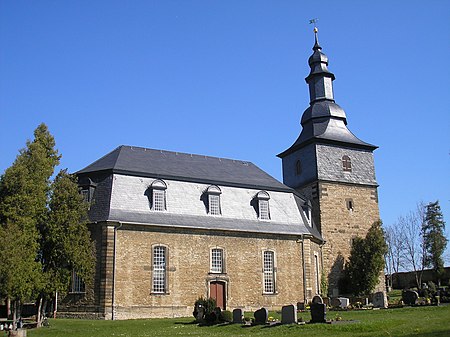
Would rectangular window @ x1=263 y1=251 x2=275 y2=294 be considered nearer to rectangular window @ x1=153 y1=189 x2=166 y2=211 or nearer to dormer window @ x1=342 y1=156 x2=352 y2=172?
rectangular window @ x1=153 y1=189 x2=166 y2=211

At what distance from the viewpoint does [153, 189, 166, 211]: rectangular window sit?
2978 cm

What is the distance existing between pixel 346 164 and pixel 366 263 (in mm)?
7782

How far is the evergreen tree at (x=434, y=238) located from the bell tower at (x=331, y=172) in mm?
21981

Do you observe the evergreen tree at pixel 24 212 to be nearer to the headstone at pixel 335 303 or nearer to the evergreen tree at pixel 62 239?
the evergreen tree at pixel 62 239

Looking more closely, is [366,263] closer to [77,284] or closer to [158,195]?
[158,195]

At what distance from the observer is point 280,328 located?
63.2 ft

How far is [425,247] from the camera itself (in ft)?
195

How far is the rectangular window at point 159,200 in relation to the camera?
29784mm

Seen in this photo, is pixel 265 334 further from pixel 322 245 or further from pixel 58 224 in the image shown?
pixel 322 245

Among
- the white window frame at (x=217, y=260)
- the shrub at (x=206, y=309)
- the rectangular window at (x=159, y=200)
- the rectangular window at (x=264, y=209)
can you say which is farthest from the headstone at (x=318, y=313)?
the rectangular window at (x=264, y=209)

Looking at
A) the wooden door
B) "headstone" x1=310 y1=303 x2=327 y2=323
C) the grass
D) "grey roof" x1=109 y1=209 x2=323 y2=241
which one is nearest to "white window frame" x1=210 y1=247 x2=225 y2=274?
the wooden door

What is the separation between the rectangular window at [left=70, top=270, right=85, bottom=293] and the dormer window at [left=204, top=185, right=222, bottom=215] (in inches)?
332

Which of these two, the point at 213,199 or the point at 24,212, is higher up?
the point at 213,199

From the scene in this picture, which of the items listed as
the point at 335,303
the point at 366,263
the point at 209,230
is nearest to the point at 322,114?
the point at 366,263
